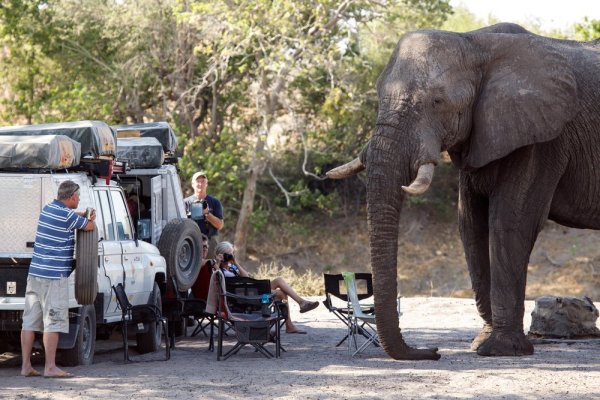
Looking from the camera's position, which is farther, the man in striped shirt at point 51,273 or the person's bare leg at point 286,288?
the person's bare leg at point 286,288

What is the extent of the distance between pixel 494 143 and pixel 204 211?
499 centimetres

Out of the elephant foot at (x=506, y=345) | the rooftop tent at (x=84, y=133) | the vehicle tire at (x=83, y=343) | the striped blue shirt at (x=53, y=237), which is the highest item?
the rooftop tent at (x=84, y=133)

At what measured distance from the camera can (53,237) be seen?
10094 millimetres

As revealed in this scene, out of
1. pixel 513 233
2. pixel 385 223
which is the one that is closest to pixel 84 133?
pixel 385 223

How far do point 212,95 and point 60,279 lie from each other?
17.8m

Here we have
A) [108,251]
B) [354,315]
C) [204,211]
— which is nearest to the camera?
[108,251]

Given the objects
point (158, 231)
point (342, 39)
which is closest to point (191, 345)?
point (158, 231)

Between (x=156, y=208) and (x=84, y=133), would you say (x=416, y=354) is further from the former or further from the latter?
(x=156, y=208)

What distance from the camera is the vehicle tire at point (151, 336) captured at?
40.9 ft

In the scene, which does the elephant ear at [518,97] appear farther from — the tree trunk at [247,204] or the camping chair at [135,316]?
the tree trunk at [247,204]

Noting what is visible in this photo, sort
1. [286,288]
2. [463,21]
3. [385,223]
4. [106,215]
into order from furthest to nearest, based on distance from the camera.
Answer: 1. [463,21]
2. [286,288]
3. [106,215]
4. [385,223]

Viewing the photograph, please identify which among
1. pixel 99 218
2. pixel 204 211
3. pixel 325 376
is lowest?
pixel 325 376

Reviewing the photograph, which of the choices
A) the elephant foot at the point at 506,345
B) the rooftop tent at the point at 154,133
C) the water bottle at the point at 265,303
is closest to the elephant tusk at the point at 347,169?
the water bottle at the point at 265,303

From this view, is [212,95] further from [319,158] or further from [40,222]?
[40,222]
